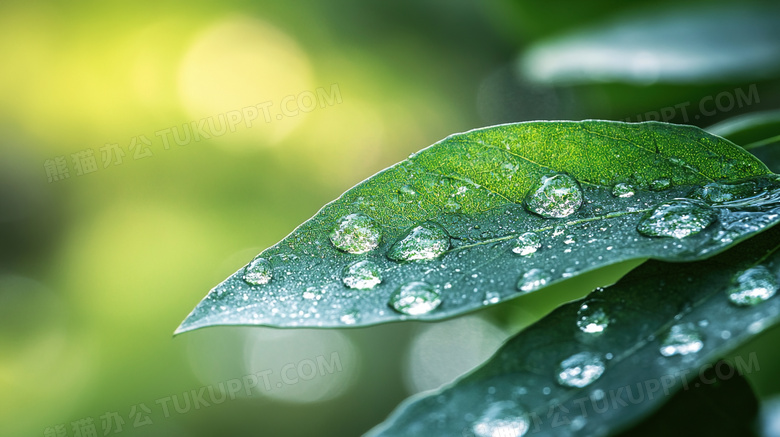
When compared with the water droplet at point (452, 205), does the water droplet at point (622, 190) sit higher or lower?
lower

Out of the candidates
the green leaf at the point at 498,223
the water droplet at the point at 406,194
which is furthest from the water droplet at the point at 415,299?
the water droplet at the point at 406,194

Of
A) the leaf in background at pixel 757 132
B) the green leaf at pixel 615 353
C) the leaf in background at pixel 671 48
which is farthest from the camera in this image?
the leaf in background at pixel 671 48

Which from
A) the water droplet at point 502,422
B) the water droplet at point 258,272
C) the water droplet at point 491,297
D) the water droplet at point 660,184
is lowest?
the water droplet at point 502,422

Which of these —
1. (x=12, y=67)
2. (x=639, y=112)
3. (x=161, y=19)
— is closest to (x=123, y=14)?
(x=161, y=19)

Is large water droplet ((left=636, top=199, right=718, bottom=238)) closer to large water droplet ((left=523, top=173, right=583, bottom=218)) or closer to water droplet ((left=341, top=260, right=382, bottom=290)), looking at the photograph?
large water droplet ((left=523, top=173, right=583, bottom=218))

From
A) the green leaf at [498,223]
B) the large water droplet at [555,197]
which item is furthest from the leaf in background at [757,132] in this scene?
the large water droplet at [555,197]

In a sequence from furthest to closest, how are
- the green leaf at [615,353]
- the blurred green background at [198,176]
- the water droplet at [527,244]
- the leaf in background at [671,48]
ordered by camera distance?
the blurred green background at [198,176] → the leaf in background at [671,48] → the water droplet at [527,244] → the green leaf at [615,353]

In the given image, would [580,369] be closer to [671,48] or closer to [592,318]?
[592,318]

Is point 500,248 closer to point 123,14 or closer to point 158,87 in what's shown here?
point 158,87

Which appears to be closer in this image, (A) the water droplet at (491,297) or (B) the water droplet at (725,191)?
(A) the water droplet at (491,297)

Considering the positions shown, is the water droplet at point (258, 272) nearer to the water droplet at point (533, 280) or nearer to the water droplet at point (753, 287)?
the water droplet at point (533, 280)

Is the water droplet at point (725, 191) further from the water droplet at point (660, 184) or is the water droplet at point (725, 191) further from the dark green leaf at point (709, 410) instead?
the dark green leaf at point (709, 410)
